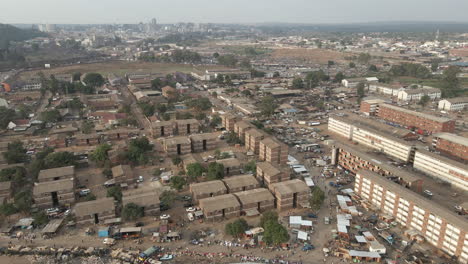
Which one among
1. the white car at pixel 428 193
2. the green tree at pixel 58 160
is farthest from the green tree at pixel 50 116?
the white car at pixel 428 193

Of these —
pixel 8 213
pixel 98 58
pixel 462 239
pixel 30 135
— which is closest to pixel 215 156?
pixel 8 213

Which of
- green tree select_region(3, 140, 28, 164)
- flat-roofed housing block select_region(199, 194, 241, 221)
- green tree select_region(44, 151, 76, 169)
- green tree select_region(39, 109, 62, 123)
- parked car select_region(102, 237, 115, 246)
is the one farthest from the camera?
green tree select_region(39, 109, 62, 123)

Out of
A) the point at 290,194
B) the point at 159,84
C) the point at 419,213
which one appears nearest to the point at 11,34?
the point at 159,84

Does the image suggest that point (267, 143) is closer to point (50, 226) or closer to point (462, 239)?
point (462, 239)

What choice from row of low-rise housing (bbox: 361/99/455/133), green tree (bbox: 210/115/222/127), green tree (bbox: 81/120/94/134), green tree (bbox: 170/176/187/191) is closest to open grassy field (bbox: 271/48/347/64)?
row of low-rise housing (bbox: 361/99/455/133)

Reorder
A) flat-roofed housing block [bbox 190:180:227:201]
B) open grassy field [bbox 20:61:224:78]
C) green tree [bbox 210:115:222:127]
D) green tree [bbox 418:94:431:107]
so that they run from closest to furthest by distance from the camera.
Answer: flat-roofed housing block [bbox 190:180:227:201] < green tree [bbox 210:115:222:127] < green tree [bbox 418:94:431:107] < open grassy field [bbox 20:61:224:78]

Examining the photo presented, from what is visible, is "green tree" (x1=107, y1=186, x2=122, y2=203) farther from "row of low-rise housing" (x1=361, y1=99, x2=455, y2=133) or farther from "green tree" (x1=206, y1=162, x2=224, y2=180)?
"row of low-rise housing" (x1=361, y1=99, x2=455, y2=133)

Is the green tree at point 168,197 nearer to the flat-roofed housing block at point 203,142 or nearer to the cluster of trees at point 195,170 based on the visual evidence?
the cluster of trees at point 195,170
